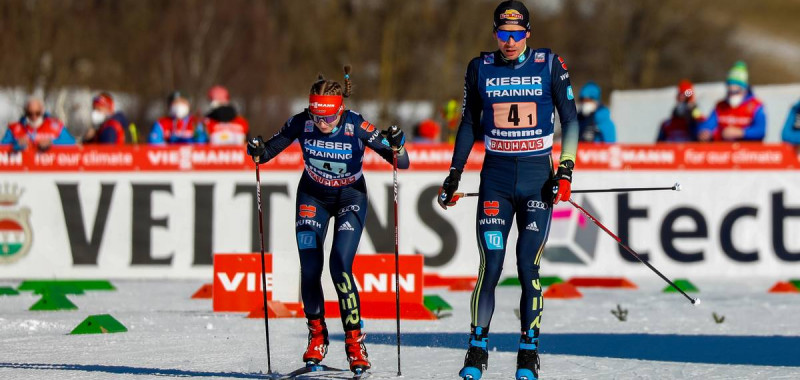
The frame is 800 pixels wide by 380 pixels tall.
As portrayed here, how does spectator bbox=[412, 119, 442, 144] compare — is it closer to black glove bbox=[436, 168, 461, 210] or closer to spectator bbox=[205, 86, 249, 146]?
spectator bbox=[205, 86, 249, 146]

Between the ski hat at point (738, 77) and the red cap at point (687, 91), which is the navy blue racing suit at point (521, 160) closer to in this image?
the ski hat at point (738, 77)

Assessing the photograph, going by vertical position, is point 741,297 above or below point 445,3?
below

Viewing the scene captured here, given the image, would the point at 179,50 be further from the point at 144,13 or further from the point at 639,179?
the point at 639,179

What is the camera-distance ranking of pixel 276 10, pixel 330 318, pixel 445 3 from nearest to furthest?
pixel 330 318 → pixel 445 3 → pixel 276 10

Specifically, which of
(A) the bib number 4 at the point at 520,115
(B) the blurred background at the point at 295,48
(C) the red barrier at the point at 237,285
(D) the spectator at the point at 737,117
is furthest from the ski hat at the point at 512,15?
(B) the blurred background at the point at 295,48

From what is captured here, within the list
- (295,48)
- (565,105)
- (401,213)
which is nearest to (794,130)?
(401,213)

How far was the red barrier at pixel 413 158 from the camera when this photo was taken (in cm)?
1692

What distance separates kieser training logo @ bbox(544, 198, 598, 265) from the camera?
16891mm

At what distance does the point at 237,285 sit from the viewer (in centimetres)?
1315

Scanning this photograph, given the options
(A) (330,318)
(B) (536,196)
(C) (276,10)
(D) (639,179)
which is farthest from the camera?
(C) (276,10)

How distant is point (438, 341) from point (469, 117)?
8.37 feet

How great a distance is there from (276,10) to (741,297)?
3680 cm

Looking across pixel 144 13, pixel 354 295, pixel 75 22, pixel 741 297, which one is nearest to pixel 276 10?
pixel 144 13

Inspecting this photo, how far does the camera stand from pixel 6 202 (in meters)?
17.3
